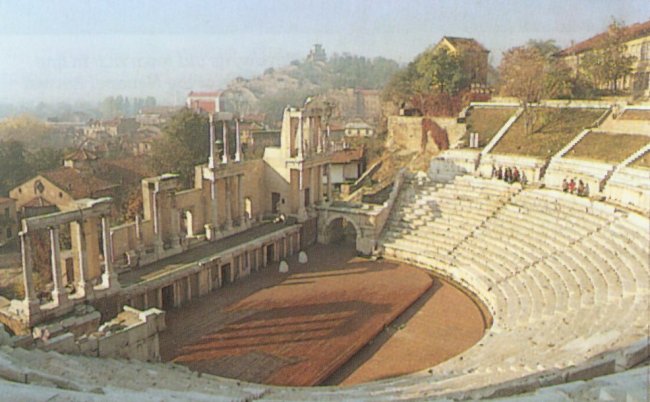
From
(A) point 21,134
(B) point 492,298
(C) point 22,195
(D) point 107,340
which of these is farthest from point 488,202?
(A) point 21,134

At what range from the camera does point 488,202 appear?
91.2 feet

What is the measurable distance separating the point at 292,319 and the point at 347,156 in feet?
95.8

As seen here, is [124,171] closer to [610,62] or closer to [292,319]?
[292,319]

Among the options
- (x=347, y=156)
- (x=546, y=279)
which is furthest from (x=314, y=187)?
(x=347, y=156)

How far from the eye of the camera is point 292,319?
1991 cm

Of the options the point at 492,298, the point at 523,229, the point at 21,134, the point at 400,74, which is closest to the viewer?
the point at 492,298

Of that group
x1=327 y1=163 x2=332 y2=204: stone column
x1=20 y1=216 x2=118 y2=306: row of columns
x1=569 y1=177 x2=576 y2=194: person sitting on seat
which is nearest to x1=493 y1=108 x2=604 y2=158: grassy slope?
x1=569 y1=177 x2=576 y2=194: person sitting on seat

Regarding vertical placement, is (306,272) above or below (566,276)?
below

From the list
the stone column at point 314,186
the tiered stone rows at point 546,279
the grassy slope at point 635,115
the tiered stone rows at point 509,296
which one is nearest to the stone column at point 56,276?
the tiered stone rows at point 509,296

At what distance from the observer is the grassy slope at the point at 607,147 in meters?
26.8

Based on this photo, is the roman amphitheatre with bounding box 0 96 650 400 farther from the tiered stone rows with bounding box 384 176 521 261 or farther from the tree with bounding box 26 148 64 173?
the tree with bounding box 26 148 64 173

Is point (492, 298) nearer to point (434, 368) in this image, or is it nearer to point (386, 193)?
point (434, 368)

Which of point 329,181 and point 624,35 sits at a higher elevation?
point 624,35

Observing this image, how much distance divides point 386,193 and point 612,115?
43.7 feet
